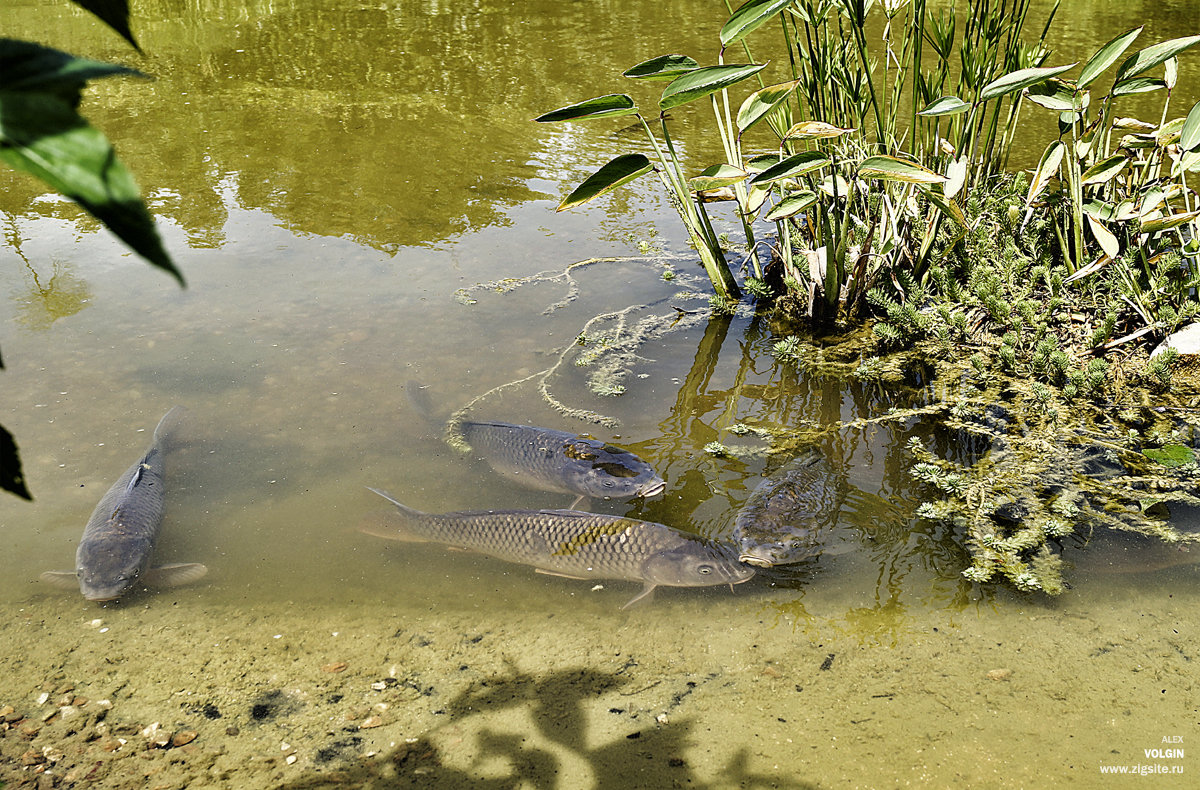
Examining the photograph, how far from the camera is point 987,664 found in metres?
2.54

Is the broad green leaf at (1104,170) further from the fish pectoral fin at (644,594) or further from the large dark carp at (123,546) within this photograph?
the large dark carp at (123,546)

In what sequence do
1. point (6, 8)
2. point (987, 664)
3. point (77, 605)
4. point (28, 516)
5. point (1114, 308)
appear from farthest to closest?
1. point (6, 8)
2. point (1114, 308)
3. point (28, 516)
4. point (77, 605)
5. point (987, 664)

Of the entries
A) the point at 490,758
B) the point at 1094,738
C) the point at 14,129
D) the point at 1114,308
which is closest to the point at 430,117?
the point at 1114,308

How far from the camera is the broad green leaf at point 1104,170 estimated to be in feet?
12.9

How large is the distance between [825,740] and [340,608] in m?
1.70

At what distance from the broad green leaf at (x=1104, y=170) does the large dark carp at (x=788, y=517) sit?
2.11m

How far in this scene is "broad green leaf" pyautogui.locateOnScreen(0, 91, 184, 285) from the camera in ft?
1.61

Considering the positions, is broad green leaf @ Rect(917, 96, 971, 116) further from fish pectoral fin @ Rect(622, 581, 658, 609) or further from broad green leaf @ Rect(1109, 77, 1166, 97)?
fish pectoral fin @ Rect(622, 581, 658, 609)

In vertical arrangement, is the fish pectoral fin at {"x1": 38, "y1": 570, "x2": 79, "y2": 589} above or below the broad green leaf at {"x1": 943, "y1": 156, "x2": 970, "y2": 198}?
below

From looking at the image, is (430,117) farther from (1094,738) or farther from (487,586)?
(1094,738)

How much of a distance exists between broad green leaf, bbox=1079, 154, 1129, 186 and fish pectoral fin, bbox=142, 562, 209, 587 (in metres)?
4.33

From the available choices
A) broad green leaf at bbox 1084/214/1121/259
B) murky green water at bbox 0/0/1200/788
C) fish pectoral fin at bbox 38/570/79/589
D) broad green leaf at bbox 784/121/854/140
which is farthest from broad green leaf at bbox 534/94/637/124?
fish pectoral fin at bbox 38/570/79/589

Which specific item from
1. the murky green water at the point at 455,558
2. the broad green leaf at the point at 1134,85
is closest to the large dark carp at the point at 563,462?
the murky green water at the point at 455,558

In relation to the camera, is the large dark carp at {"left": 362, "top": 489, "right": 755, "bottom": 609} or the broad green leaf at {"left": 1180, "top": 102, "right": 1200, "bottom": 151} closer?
the large dark carp at {"left": 362, "top": 489, "right": 755, "bottom": 609}
